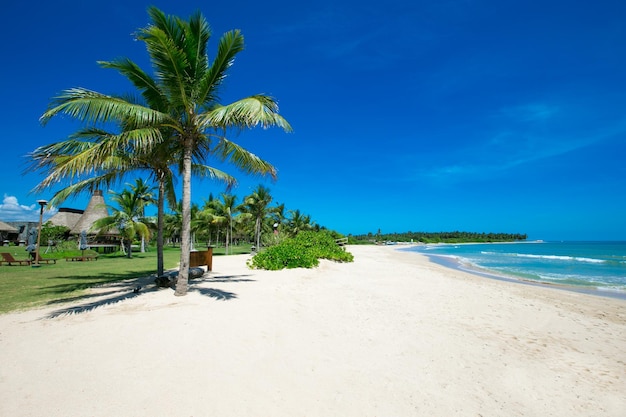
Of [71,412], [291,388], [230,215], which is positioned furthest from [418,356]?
[230,215]

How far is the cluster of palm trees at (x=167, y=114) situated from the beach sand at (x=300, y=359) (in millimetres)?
2387

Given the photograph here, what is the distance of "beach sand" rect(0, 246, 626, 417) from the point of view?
9.93ft

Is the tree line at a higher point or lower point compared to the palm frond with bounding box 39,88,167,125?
lower

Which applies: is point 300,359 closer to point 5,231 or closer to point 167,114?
point 167,114

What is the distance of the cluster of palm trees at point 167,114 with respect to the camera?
6.18m

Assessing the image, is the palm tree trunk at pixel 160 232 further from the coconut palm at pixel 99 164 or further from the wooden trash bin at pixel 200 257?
the wooden trash bin at pixel 200 257

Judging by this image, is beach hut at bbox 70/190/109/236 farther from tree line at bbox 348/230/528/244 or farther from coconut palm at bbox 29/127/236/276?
tree line at bbox 348/230/528/244

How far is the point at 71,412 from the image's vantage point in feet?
8.95

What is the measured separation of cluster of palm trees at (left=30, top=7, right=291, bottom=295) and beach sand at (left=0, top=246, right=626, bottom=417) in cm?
239

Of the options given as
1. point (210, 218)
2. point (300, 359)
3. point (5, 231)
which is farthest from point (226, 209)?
point (5, 231)

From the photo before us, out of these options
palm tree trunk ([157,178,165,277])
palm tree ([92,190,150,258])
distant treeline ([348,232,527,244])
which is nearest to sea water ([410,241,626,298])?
palm tree trunk ([157,178,165,277])

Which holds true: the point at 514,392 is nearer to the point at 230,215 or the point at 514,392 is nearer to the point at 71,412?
the point at 71,412

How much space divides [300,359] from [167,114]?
654 cm

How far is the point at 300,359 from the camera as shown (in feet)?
13.0
